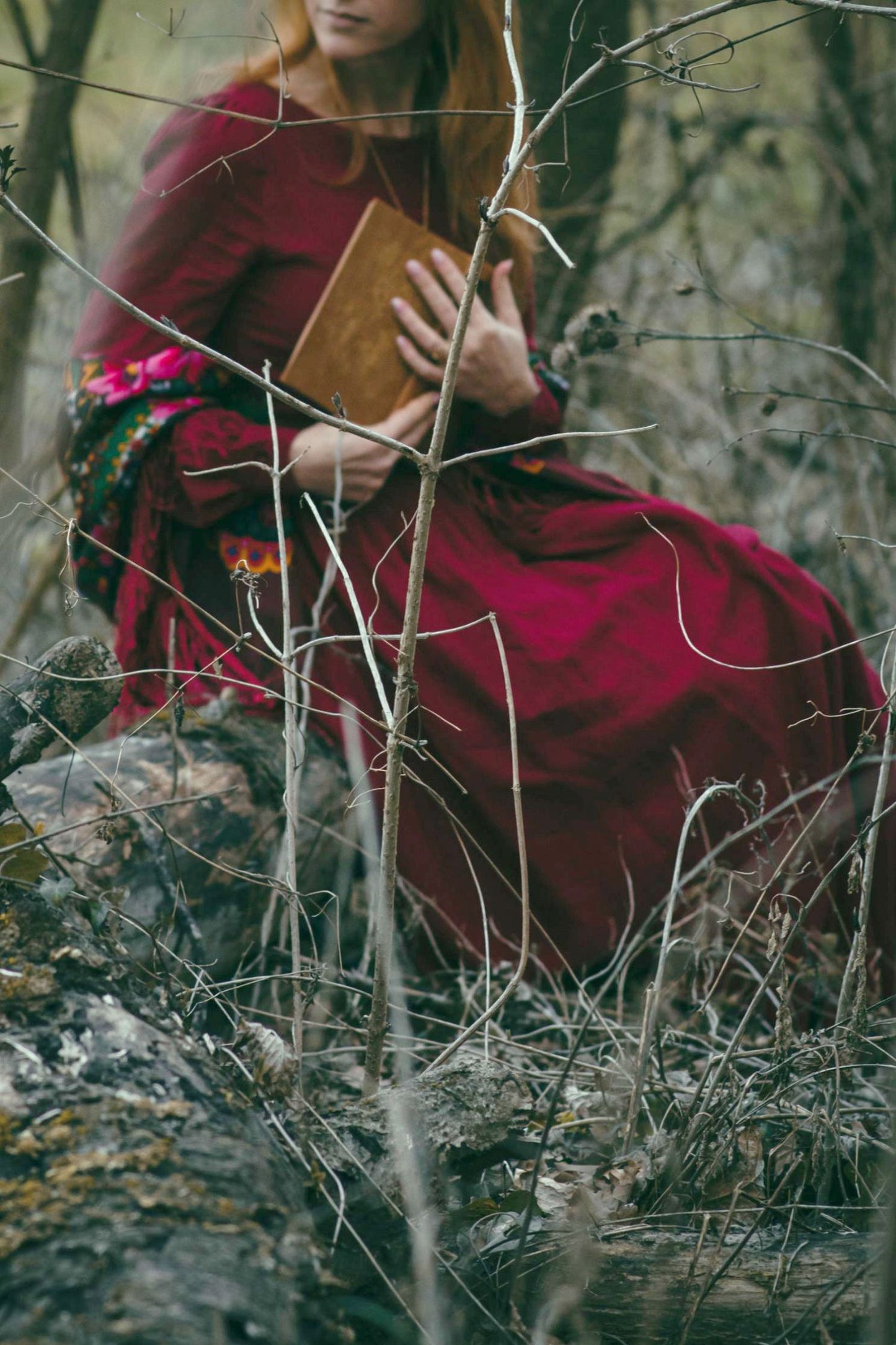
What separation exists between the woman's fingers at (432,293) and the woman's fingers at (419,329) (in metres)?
0.03

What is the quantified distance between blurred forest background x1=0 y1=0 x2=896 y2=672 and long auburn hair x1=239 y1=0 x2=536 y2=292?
0.29ft

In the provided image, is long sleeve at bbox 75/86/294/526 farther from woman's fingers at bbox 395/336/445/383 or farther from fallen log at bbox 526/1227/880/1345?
fallen log at bbox 526/1227/880/1345

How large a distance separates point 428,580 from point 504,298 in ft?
1.66

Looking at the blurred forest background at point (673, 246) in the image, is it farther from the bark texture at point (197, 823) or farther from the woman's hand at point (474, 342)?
the bark texture at point (197, 823)

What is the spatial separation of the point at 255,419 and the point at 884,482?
1.90 meters

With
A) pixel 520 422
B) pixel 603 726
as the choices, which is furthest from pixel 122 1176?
pixel 520 422

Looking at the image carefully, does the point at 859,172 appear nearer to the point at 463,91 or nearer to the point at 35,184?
the point at 463,91

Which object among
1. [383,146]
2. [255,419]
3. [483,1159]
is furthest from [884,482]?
[483,1159]

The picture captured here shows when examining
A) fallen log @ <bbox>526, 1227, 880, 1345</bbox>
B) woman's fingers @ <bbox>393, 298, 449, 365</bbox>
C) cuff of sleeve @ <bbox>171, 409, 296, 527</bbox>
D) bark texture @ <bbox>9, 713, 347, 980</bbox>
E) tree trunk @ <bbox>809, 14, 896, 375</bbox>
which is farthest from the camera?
tree trunk @ <bbox>809, 14, 896, 375</bbox>

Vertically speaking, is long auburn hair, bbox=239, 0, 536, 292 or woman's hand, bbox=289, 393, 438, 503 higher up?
long auburn hair, bbox=239, 0, 536, 292

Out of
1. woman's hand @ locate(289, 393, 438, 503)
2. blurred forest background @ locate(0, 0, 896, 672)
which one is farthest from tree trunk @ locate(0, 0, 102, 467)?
woman's hand @ locate(289, 393, 438, 503)

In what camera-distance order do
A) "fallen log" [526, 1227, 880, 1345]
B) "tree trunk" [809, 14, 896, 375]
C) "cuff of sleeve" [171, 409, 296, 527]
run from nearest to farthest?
"fallen log" [526, 1227, 880, 1345] < "cuff of sleeve" [171, 409, 296, 527] < "tree trunk" [809, 14, 896, 375]

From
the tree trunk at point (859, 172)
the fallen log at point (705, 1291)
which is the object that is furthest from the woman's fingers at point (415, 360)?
the tree trunk at point (859, 172)

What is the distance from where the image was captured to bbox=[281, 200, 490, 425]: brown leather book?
1633 millimetres
